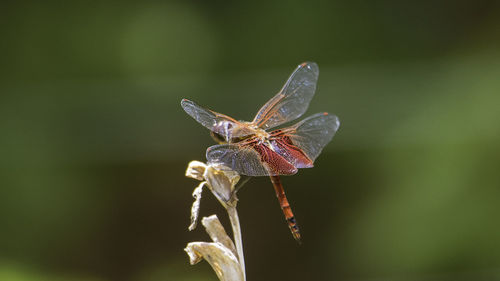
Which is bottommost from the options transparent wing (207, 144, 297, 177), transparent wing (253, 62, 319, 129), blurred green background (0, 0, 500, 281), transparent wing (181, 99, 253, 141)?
transparent wing (207, 144, 297, 177)

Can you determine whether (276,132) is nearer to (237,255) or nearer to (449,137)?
(237,255)

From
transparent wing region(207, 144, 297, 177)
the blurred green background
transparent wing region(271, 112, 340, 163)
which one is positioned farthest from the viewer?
the blurred green background

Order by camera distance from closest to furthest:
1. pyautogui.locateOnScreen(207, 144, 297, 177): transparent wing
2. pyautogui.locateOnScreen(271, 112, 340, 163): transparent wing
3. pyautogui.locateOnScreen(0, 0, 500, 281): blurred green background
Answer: pyautogui.locateOnScreen(207, 144, 297, 177): transparent wing → pyautogui.locateOnScreen(271, 112, 340, 163): transparent wing → pyautogui.locateOnScreen(0, 0, 500, 281): blurred green background

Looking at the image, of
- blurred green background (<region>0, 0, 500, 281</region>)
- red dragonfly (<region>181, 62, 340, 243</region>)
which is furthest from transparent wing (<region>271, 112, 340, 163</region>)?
blurred green background (<region>0, 0, 500, 281</region>)

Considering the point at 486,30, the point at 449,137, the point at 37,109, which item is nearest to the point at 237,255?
the point at 449,137

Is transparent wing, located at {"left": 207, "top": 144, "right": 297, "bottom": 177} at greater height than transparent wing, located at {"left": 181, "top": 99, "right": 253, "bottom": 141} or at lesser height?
lesser

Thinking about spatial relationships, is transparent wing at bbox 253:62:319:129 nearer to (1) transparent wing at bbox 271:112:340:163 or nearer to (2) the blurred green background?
(1) transparent wing at bbox 271:112:340:163

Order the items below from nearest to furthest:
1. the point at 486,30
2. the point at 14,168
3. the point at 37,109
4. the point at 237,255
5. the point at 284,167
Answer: the point at 237,255 < the point at 284,167 < the point at 14,168 < the point at 37,109 < the point at 486,30
